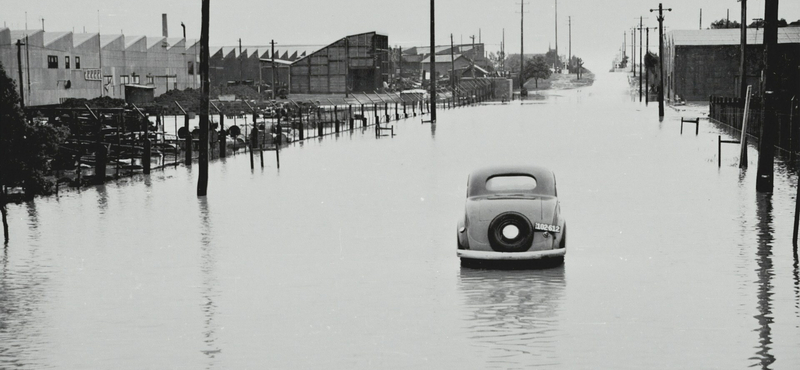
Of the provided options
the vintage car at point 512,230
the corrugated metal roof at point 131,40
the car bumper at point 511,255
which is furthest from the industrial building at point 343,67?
the car bumper at point 511,255

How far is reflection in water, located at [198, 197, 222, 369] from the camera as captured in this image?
10.6 m

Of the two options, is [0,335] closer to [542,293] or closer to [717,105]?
[542,293]

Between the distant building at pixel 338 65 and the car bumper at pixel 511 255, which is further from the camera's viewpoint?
the distant building at pixel 338 65

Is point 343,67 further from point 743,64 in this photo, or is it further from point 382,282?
point 382,282

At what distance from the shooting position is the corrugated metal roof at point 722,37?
3661 inches

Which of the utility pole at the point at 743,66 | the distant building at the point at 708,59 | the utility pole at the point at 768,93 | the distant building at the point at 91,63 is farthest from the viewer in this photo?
the distant building at the point at 708,59

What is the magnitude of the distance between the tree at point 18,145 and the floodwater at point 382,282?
103 centimetres

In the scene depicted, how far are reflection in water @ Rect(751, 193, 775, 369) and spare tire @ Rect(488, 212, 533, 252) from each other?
299 cm

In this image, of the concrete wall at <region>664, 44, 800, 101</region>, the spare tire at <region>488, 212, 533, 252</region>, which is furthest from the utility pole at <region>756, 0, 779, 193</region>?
the concrete wall at <region>664, 44, 800, 101</region>

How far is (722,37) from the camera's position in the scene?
9756 centimetres

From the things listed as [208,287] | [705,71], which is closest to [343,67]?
[705,71]

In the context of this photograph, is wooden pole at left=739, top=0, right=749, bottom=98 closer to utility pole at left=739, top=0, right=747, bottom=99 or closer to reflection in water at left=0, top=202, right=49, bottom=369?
utility pole at left=739, top=0, right=747, bottom=99

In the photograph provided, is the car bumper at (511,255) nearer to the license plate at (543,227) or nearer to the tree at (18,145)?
the license plate at (543,227)

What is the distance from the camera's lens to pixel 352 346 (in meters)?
10.6
